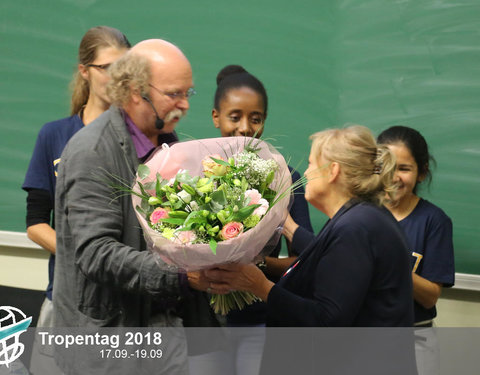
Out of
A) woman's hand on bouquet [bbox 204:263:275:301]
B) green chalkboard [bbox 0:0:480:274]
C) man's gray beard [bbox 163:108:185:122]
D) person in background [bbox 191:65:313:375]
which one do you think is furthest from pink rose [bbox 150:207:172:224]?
green chalkboard [bbox 0:0:480:274]

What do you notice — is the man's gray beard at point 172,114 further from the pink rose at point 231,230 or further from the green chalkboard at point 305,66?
the green chalkboard at point 305,66

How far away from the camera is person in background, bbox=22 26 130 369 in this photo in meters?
2.40

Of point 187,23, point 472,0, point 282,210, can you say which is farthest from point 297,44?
point 282,210

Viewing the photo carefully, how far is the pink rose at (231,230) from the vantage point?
147 centimetres

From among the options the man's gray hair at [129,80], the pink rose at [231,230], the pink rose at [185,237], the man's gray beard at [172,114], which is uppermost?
the man's gray hair at [129,80]

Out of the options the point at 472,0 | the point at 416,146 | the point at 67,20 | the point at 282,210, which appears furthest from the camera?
the point at 67,20

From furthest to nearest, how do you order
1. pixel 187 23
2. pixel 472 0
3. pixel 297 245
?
pixel 187 23 → pixel 472 0 → pixel 297 245

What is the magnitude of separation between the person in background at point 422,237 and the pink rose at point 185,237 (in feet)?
3.21

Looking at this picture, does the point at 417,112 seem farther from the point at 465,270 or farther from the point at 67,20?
the point at 67,20

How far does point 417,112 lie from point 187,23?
130 centimetres

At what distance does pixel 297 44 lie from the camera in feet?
9.88

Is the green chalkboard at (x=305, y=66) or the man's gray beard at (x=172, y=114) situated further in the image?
the green chalkboard at (x=305, y=66)

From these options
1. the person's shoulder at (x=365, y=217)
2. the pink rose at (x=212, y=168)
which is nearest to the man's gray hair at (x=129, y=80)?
the pink rose at (x=212, y=168)

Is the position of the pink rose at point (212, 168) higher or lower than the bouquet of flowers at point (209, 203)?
higher
